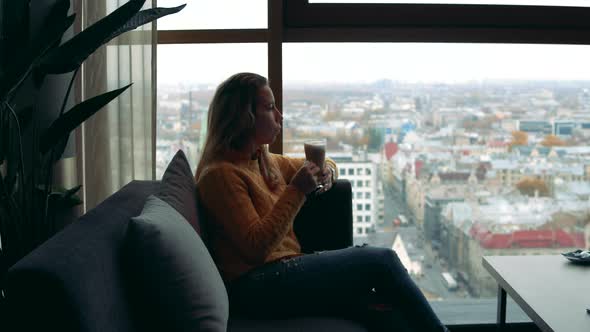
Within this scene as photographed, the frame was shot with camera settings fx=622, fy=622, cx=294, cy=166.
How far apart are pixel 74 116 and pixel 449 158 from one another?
169 cm

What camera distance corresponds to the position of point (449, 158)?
2773 millimetres

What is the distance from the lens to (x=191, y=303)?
1.35 m

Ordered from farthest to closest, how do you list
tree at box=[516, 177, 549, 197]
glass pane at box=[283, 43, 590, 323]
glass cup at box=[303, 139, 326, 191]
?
1. tree at box=[516, 177, 549, 197]
2. glass pane at box=[283, 43, 590, 323]
3. glass cup at box=[303, 139, 326, 191]

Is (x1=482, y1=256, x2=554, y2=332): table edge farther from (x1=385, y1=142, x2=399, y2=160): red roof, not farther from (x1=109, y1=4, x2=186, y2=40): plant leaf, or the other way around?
(x1=109, y1=4, x2=186, y2=40): plant leaf

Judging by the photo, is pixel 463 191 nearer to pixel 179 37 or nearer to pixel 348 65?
pixel 348 65

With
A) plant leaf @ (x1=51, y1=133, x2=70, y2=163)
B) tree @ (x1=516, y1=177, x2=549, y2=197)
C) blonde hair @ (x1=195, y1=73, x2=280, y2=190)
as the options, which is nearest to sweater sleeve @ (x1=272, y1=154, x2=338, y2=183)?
blonde hair @ (x1=195, y1=73, x2=280, y2=190)

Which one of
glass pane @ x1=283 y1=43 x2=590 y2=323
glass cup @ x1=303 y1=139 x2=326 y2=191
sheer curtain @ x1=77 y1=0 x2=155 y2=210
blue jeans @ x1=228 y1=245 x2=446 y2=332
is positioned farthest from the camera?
glass pane @ x1=283 y1=43 x2=590 y2=323

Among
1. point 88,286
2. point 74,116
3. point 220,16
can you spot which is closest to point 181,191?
point 74,116

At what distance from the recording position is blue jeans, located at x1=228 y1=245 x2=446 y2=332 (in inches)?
70.6

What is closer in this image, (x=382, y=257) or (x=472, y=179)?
(x=382, y=257)

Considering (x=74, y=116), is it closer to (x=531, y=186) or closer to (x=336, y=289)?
(x=336, y=289)

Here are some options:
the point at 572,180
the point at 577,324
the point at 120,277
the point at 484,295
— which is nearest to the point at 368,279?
the point at 577,324

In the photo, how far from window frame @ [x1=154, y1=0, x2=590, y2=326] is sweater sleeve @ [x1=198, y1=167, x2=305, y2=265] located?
791mm

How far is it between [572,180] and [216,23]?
1740mm
